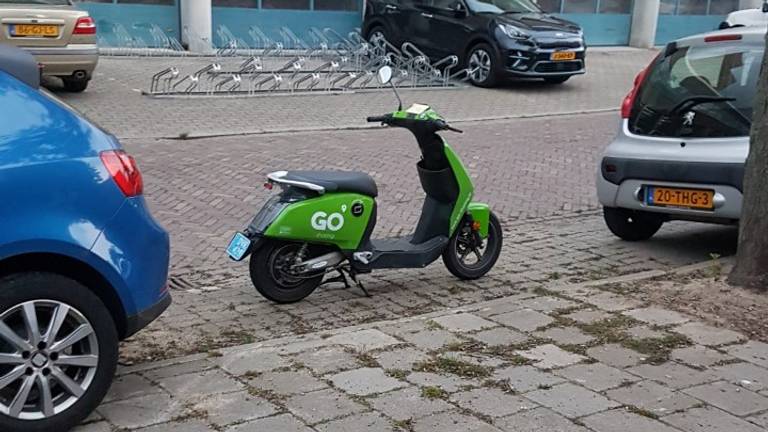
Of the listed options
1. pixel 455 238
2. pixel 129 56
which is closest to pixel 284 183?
pixel 455 238

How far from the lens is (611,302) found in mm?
5570

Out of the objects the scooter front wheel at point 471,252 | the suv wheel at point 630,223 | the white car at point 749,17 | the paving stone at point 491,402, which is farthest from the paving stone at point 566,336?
the white car at point 749,17

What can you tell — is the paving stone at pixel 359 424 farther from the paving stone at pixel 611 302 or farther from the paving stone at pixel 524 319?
the paving stone at pixel 611 302

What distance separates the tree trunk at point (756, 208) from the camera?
5430 mm

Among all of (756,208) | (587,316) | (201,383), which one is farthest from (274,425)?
(756,208)

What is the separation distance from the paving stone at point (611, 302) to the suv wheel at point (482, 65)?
10279 millimetres

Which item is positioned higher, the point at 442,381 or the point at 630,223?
the point at 442,381

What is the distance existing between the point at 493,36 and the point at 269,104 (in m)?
4.25

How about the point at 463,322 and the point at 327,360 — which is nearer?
the point at 327,360

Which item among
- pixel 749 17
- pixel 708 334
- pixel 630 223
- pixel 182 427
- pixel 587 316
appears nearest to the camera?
pixel 182 427

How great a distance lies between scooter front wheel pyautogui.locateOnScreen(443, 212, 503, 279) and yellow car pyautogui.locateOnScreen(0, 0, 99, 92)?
720cm

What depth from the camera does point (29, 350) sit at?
3.66m

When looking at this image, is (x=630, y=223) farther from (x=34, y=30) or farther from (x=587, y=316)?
(x=34, y=30)

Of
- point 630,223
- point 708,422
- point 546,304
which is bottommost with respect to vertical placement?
point 630,223
